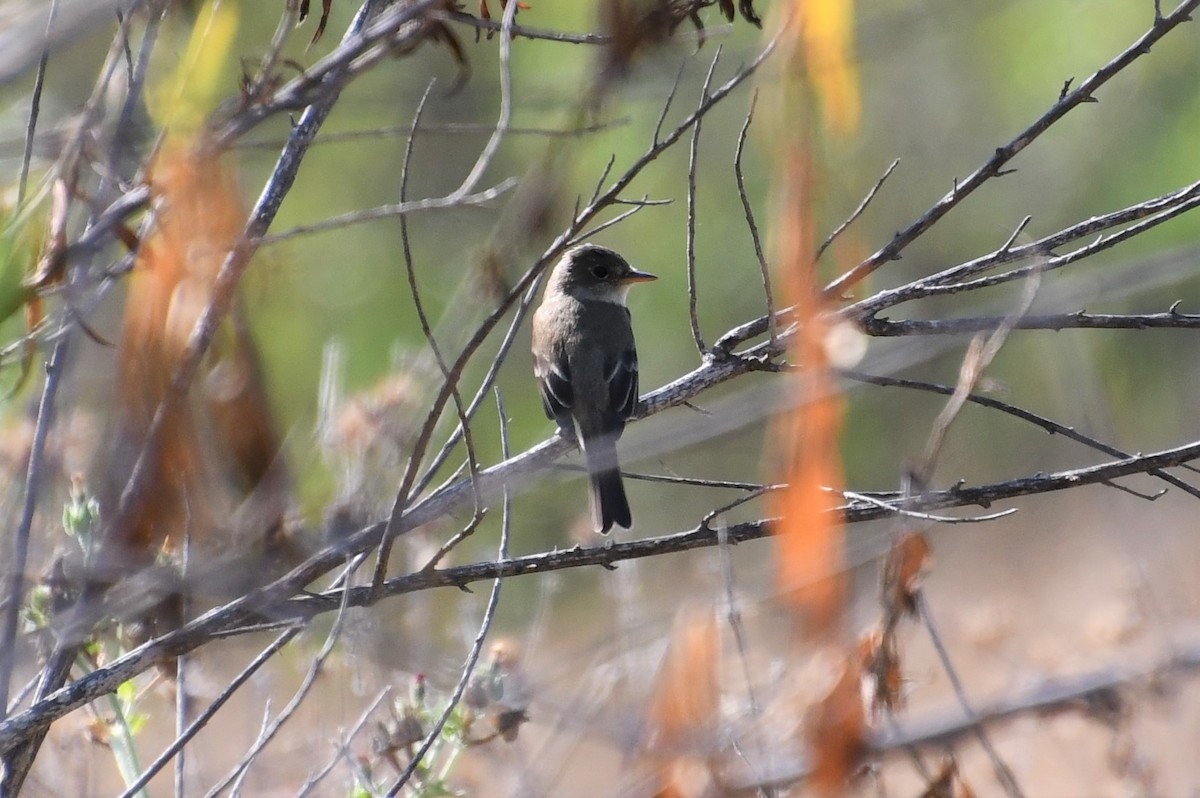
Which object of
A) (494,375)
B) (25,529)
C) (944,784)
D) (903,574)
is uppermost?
(25,529)

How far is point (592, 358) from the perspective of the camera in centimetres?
662

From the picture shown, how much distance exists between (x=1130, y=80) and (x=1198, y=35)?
761 millimetres

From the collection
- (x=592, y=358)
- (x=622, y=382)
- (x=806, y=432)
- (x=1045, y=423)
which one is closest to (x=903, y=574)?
(x=806, y=432)

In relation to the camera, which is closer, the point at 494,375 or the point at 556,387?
the point at 494,375

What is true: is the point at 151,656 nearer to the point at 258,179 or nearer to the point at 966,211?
the point at 258,179

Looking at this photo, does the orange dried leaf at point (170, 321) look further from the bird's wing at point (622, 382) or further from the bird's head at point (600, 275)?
the bird's head at point (600, 275)

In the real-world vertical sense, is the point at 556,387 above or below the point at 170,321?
below

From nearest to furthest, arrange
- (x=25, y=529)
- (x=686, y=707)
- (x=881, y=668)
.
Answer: (x=881, y=668) → (x=686, y=707) → (x=25, y=529)

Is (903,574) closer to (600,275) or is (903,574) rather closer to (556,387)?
(556,387)

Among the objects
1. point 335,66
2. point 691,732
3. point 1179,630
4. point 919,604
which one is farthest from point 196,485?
point 1179,630

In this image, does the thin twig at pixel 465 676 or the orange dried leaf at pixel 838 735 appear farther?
the thin twig at pixel 465 676

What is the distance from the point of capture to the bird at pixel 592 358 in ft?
19.4

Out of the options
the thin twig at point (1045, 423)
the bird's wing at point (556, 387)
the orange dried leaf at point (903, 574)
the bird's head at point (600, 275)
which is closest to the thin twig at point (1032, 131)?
the thin twig at point (1045, 423)

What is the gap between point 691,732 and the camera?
2.68 metres
